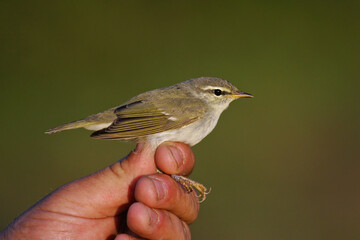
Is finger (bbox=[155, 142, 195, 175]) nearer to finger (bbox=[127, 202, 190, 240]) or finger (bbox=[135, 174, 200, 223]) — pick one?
finger (bbox=[135, 174, 200, 223])

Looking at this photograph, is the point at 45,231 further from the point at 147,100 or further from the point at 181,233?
the point at 147,100

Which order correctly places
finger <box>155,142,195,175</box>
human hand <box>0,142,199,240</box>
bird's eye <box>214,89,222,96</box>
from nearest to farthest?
human hand <box>0,142,199,240</box> → finger <box>155,142,195,175</box> → bird's eye <box>214,89,222,96</box>

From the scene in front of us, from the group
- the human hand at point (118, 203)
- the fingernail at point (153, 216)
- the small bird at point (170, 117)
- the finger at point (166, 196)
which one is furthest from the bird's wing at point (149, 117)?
the fingernail at point (153, 216)

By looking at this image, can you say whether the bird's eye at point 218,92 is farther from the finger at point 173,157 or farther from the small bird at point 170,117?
the finger at point 173,157

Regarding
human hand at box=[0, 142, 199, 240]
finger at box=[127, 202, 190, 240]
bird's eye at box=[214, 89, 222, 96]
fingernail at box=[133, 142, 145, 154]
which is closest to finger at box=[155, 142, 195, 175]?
human hand at box=[0, 142, 199, 240]

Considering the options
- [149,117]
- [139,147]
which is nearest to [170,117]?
[149,117]

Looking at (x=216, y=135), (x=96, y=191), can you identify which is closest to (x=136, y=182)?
(x=96, y=191)

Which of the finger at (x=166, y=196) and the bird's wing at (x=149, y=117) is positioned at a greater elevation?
the bird's wing at (x=149, y=117)

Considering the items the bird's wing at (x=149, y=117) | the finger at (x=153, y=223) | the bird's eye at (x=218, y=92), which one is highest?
the bird's eye at (x=218, y=92)
